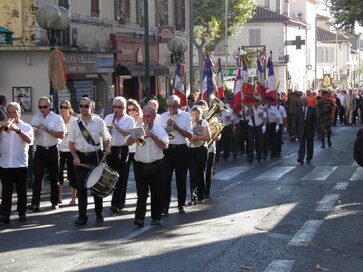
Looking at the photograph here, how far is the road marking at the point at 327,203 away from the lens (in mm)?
12914

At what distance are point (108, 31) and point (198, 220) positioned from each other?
18.9 meters

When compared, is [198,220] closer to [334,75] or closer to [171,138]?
[171,138]

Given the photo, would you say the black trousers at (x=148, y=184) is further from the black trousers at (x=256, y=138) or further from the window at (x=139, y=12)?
the window at (x=139, y=12)

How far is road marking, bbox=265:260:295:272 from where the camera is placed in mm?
8574

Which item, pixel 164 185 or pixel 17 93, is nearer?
pixel 164 185

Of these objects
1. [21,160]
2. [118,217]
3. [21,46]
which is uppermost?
[21,46]

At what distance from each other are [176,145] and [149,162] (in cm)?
132

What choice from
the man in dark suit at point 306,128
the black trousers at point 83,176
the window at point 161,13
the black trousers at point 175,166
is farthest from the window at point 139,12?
the black trousers at point 83,176

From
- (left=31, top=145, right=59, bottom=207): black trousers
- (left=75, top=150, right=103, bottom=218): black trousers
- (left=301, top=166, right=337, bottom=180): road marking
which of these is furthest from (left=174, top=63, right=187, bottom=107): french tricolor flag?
(left=75, top=150, right=103, bottom=218): black trousers

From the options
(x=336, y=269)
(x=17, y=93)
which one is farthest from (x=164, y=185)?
(x=17, y=93)

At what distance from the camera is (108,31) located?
1185 inches

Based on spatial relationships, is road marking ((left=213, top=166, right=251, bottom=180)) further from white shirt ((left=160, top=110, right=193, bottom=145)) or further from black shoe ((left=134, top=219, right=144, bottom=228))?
black shoe ((left=134, top=219, right=144, bottom=228))

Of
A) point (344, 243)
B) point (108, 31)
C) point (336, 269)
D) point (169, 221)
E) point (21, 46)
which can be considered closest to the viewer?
point (336, 269)

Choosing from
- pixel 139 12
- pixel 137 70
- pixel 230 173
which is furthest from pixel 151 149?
pixel 139 12
